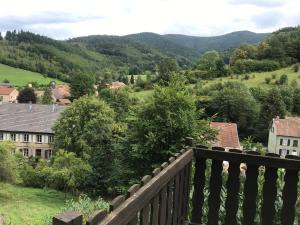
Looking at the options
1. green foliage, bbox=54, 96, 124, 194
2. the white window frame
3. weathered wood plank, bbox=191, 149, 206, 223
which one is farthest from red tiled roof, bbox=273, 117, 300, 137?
weathered wood plank, bbox=191, 149, 206, 223

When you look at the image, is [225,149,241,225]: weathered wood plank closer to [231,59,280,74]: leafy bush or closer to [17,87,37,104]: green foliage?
[17,87,37,104]: green foliage

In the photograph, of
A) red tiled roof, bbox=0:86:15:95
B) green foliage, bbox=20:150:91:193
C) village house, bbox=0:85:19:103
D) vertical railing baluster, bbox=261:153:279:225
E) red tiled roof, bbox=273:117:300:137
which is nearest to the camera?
vertical railing baluster, bbox=261:153:279:225

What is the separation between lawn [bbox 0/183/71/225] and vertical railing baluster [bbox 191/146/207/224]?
19463 millimetres

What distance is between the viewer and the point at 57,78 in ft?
437

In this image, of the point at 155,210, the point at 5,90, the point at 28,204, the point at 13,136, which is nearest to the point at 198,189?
the point at 155,210

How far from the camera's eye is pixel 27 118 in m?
49.7

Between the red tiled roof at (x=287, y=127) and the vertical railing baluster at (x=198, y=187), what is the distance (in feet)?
144

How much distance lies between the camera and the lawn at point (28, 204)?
24.6 m

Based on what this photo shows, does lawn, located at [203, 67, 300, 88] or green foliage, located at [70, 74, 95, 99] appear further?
green foliage, located at [70, 74, 95, 99]

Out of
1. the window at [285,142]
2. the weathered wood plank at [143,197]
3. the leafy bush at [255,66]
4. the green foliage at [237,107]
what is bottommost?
the window at [285,142]

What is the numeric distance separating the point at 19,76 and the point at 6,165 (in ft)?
340

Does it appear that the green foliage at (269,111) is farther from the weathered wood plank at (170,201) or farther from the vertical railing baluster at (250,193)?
the weathered wood plank at (170,201)

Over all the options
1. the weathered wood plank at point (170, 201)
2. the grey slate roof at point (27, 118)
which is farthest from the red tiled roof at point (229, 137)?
the weathered wood plank at point (170, 201)

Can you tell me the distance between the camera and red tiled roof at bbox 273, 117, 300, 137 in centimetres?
4709
